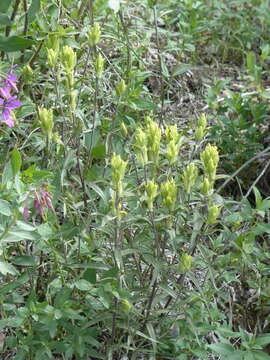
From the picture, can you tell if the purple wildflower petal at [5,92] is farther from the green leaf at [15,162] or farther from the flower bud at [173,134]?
the flower bud at [173,134]

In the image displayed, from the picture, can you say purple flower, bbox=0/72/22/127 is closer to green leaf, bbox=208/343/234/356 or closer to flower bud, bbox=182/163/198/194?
flower bud, bbox=182/163/198/194

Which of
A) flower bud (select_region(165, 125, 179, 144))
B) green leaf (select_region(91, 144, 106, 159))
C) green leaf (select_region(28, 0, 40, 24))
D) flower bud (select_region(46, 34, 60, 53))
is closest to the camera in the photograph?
flower bud (select_region(165, 125, 179, 144))

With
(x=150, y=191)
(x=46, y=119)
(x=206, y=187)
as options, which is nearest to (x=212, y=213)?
(x=206, y=187)

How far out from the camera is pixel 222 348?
2027 millimetres

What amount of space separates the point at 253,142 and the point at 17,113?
1225 millimetres

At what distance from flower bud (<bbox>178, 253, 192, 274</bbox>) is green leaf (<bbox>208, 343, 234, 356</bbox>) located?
0.28m

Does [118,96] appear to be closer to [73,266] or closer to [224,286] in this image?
[73,266]

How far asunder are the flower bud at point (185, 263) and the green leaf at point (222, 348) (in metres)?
0.28

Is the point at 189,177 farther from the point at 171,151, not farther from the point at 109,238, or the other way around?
the point at 109,238

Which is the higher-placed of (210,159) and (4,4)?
(4,4)

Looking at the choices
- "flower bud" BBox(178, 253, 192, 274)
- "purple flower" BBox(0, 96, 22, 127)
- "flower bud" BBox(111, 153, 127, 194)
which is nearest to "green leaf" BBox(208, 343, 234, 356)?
"flower bud" BBox(178, 253, 192, 274)

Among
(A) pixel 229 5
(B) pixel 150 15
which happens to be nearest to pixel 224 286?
(B) pixel 150 15

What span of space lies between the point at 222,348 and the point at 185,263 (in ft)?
1.12

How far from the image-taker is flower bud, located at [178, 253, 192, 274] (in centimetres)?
187
